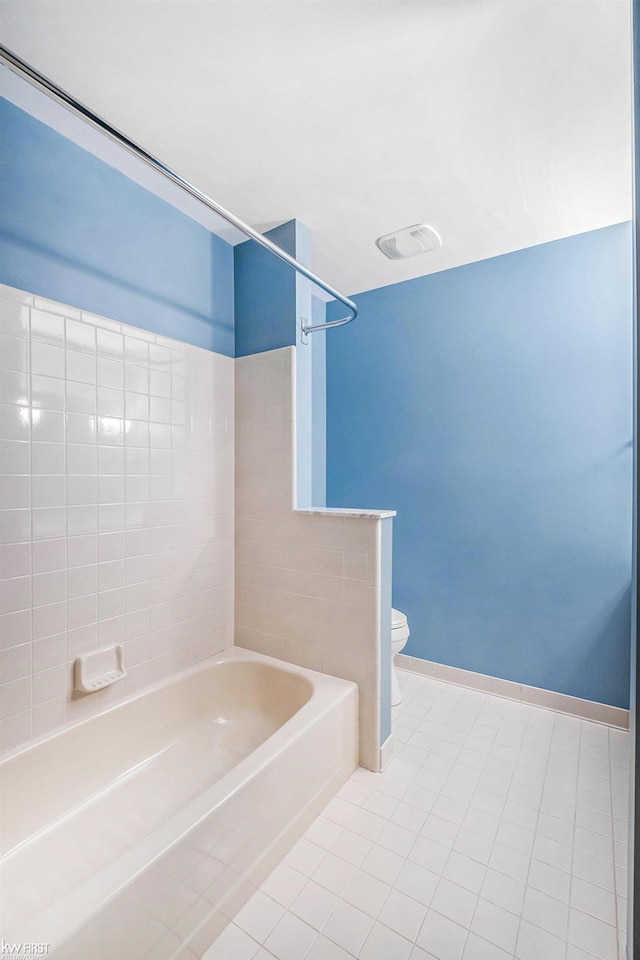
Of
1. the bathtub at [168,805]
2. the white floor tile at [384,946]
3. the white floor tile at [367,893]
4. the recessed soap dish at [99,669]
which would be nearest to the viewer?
the bathtub at [168,805]

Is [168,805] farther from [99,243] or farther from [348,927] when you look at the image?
[99,243]

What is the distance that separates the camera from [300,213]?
6.40ft

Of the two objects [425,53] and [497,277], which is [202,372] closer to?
[425,53]

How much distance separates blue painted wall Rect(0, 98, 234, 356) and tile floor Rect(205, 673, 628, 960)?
199 centimetres

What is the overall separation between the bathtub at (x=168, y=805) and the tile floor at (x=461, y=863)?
0.35 feet

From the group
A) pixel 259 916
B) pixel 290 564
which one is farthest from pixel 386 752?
pixel 290 564

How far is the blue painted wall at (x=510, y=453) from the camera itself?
2.00 meters

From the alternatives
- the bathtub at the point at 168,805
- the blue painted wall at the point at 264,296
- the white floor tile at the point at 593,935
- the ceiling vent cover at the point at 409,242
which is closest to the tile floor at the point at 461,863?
the white floor tile at the point at 593,935

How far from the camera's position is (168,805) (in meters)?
1.41

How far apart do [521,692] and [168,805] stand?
1.76m

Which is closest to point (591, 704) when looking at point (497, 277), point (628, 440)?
point (628, 440)

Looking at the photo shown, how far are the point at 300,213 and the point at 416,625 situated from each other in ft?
7.55

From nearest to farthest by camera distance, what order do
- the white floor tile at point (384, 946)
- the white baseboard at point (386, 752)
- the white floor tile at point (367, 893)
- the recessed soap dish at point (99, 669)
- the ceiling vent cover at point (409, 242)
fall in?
the white floor tile at point (384, 946)
the white floor tile at point (367, 893)
the recessed soap dish at point (99, 669)
the white baseboard at point (386, 752)
the ceiling vent cover at point (409, 242)

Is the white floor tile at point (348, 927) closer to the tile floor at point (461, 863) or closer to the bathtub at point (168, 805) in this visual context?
the tile floor at point (461, 863)
